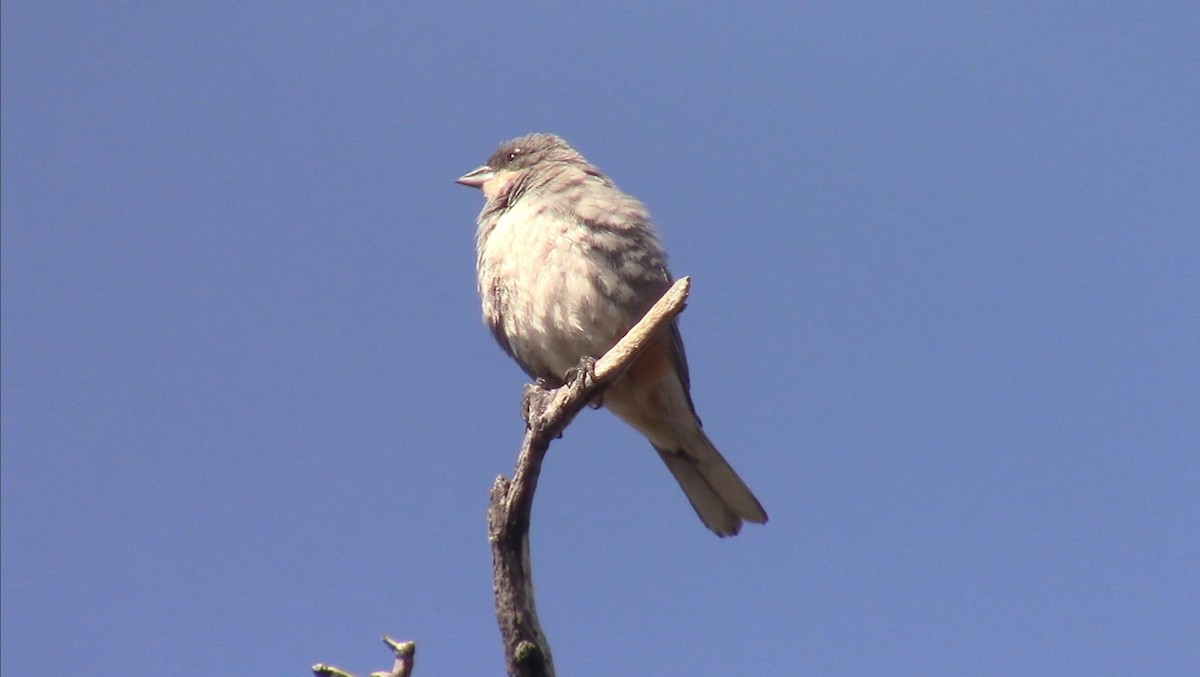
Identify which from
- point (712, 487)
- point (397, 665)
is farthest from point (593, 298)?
point (397, 665)

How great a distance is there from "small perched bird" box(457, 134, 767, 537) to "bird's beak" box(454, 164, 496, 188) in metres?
0.67

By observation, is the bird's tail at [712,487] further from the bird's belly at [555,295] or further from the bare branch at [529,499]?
the bare branch at [529,499]

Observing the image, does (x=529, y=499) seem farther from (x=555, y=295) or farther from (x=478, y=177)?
(x=478, y=177)

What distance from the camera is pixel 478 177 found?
7.25 m

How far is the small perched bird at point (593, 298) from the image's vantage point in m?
5.50

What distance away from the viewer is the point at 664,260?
591 centimetres

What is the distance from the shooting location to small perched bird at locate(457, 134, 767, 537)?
5500 millimetres

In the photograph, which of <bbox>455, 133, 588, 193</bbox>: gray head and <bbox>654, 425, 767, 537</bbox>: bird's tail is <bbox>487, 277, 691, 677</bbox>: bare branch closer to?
<bbox>654, 425, 767, 537</bbox>: bird's tail

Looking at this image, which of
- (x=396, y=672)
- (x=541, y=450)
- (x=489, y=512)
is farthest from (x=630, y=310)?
(x=396, y=672)

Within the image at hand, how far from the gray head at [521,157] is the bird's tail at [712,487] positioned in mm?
1902

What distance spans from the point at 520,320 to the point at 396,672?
8.00 ft

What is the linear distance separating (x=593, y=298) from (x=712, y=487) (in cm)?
146

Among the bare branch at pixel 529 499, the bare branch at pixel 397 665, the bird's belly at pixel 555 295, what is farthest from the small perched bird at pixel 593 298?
the bare branch at pixel 397 665

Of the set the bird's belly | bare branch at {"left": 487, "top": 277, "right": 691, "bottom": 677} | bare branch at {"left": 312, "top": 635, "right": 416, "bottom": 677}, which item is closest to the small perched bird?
the bird's belly
